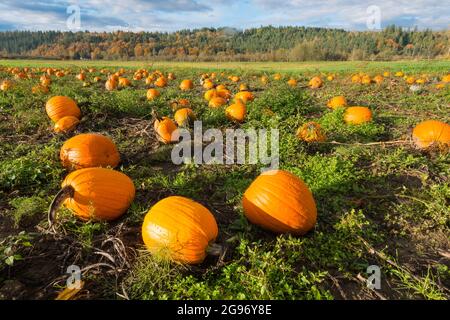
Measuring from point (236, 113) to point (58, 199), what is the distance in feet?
15.9

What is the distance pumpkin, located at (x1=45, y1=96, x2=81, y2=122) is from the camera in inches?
280

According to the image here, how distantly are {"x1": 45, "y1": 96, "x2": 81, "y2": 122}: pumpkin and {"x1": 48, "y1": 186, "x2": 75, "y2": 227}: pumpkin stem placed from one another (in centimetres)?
428

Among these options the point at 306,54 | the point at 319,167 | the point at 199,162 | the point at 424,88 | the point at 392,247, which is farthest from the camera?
the point at 306,54

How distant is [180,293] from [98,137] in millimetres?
3219

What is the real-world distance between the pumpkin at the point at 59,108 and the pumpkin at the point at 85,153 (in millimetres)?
2664

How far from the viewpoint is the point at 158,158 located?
575 centimetres

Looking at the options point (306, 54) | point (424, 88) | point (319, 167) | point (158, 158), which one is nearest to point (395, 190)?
point (319, 167)

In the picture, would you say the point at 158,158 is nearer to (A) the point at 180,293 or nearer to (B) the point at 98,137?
(B) the point at 98,137

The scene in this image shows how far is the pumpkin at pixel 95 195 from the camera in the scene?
3.58 metres

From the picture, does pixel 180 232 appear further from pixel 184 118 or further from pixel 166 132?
pixel 184 118

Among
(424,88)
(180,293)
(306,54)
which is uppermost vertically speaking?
(306,54)

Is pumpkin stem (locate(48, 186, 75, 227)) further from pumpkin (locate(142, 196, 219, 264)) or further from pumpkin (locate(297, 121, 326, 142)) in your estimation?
pumpkin (locate(297, 121, 326, 142))

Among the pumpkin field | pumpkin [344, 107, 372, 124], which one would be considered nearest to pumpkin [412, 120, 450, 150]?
the pumpkin field

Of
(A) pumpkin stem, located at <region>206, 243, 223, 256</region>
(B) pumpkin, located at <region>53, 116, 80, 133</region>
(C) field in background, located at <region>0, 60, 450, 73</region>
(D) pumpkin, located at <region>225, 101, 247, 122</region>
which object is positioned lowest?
(A) pumpkin stem, located at <region>206, 243, 223, 256</region>
